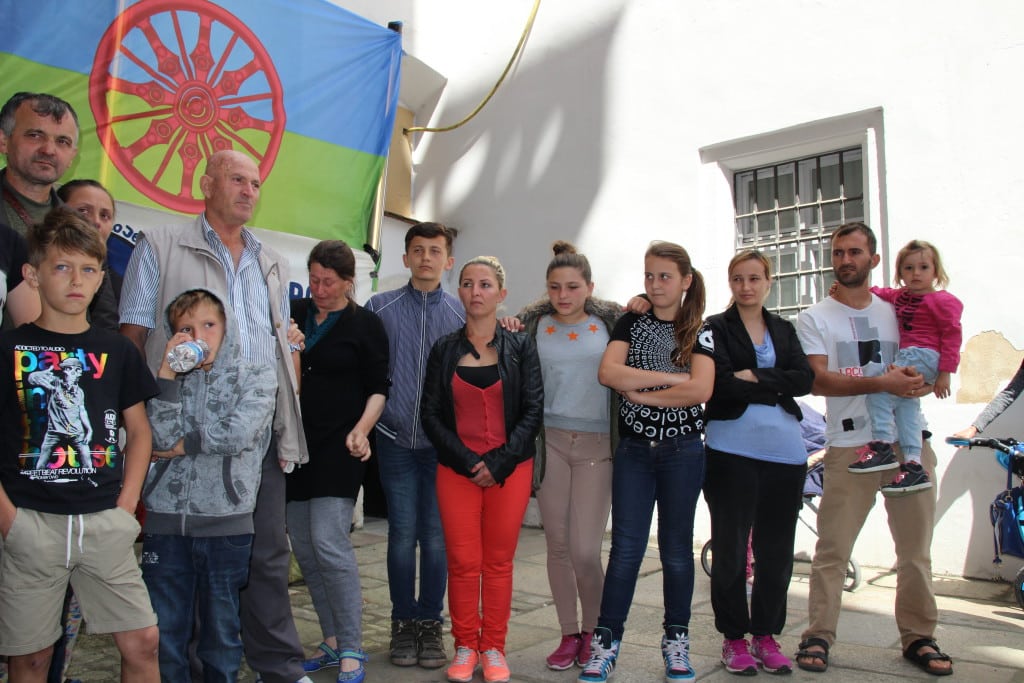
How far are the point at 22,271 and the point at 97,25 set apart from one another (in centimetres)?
262

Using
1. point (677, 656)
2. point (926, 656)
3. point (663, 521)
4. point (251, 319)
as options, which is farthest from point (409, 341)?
point (926, 656)

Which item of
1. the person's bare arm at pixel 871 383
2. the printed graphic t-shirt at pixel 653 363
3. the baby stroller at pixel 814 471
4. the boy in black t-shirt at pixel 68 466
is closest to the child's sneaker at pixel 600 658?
the printed graphic t-shirt at pixel 653 363

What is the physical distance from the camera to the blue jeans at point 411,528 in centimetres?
378

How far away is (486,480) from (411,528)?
1.84ft

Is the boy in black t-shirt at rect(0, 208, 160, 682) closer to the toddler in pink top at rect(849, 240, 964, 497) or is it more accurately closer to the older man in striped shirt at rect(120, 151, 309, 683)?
the older man in striped shirt at rect(120, 151, 309, 683)

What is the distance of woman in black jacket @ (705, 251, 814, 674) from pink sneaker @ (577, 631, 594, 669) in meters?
0.57

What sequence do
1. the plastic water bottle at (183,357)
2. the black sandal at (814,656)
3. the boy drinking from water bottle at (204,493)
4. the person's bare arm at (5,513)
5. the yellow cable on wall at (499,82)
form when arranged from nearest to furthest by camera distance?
the person's bare arm at (5,513), the plastic water bottle at (183,357), the boy drinking from water bottle at (204,493), the black sandal at (814,656), the yellow cable on wall at (499,82)

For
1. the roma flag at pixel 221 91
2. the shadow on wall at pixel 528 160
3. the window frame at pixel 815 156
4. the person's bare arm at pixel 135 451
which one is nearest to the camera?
the person's bare arm at pixel 135 451

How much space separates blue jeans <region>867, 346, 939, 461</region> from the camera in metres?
3.79

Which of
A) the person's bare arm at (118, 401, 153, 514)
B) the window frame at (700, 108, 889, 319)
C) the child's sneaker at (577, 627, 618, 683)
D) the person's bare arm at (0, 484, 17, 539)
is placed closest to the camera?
the person's bare arm at (0, 484, 17, 539)

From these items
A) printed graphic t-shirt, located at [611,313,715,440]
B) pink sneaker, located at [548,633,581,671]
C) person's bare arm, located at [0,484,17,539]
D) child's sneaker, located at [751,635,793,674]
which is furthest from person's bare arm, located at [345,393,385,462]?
child's sneaker, located at [751,635,793,674]

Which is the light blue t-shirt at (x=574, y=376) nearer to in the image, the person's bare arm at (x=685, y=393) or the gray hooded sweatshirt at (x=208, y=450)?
the person's bare arm at (x=685, y=393)

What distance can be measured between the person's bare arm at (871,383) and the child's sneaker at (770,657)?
3.78 feet

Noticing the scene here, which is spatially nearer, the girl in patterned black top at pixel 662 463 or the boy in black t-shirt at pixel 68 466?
the boy in black t-shirt at pixel 68 466
